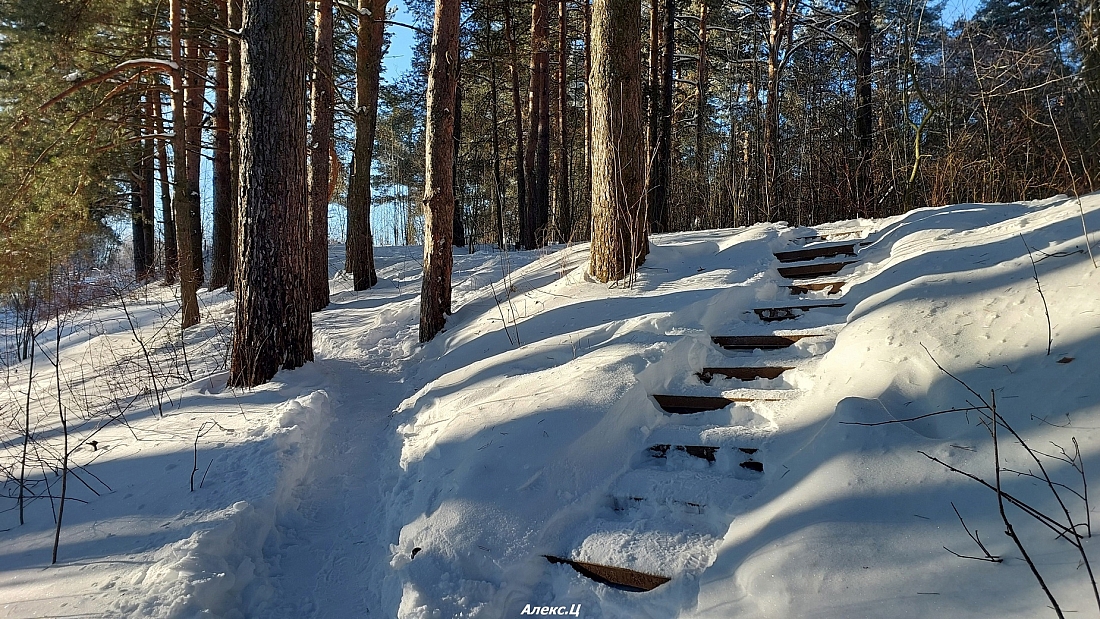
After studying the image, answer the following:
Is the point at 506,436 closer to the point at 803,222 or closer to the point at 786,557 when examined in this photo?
the point at 786,557

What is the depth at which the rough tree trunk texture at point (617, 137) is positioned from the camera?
515cm

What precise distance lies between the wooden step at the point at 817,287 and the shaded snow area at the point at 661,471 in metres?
0.03

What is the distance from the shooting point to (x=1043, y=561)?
1498mm

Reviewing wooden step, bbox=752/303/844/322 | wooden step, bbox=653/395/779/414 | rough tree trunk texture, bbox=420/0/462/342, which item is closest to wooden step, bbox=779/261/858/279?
wooden step, bbox=752/303/844/322

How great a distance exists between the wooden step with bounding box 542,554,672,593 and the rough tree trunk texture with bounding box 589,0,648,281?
10.7ft

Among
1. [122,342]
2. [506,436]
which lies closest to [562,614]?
[506,436]

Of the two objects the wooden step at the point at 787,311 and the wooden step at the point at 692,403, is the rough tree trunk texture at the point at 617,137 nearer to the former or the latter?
the wooden step at the point at 787,311

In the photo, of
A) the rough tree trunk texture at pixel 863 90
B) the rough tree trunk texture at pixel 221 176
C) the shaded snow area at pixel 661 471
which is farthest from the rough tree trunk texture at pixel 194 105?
the rough tree trunk texture at pixel 863 90

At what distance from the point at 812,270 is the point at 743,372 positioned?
6.65 feet

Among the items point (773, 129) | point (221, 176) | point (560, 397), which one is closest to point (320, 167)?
point (221, 176)

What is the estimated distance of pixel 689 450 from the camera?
2.70 meters

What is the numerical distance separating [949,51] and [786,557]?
31.2ft

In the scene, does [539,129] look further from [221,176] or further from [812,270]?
[812,270]

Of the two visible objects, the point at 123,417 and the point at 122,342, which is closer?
the point at 123,417
